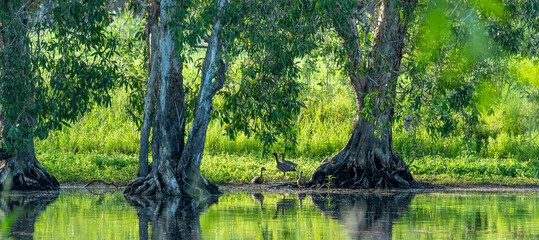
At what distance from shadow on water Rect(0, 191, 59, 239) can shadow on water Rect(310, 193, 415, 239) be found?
4.63m

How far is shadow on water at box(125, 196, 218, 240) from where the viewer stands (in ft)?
35.9

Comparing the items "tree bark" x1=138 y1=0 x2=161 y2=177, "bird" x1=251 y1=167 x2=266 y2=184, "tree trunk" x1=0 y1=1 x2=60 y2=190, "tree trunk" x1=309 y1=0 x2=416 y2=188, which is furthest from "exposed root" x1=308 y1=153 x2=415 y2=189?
"tree trunk" x1=0 y1=1 x2=60 y2=190

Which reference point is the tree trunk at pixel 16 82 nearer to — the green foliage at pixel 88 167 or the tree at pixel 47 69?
the tree at pixel 47 69

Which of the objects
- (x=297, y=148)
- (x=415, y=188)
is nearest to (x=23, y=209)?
(x=415, y=188)

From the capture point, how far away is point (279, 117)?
1717cm

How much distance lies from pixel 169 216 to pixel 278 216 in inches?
71.0

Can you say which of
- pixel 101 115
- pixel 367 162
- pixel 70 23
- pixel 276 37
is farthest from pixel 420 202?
pixel 101 115

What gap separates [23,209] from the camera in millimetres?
14320

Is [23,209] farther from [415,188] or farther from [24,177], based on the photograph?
[415,188]

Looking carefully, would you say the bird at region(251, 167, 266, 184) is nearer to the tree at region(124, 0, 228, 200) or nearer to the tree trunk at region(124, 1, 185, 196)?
the tree at region(124, 0, 228, 200)

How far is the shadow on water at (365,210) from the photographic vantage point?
1133cm

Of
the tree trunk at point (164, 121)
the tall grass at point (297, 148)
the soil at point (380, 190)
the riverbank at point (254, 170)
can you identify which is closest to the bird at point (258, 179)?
the soil at point (380, 190)

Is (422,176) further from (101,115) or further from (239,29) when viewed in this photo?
(101,115)

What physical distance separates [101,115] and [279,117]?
42.9 ft
